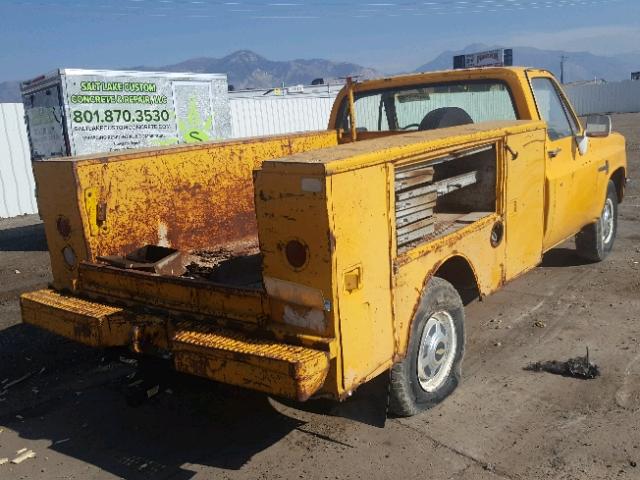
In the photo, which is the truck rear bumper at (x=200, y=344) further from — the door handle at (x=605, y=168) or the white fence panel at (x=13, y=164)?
the white fence panel at (x=13, y=164)

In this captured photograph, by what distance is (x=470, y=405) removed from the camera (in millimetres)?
3852

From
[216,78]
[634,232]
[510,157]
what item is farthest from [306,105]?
[510,157]

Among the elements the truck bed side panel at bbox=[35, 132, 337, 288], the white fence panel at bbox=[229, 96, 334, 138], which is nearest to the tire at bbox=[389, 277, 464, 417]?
the truck bed side panel at bbox=[35, 132, 337, 288]

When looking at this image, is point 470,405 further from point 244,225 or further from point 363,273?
point 244,225

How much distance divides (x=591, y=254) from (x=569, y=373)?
110 inches

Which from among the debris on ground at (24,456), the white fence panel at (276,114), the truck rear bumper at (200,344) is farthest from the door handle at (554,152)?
the white fence panel at (276,114)

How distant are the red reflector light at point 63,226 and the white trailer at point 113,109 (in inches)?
259

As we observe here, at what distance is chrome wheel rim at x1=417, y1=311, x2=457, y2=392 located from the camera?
11.9ft

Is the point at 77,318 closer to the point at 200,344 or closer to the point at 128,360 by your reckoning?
the point at 128,360

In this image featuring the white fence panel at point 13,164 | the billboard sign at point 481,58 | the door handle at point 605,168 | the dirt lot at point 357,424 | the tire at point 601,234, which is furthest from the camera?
the billboard sign at point 481,58

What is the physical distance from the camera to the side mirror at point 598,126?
5699mm

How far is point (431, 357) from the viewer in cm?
369

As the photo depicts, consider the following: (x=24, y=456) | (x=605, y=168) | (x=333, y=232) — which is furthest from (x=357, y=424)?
(x=605, y=168)

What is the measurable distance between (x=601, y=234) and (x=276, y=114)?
13.1 meters
